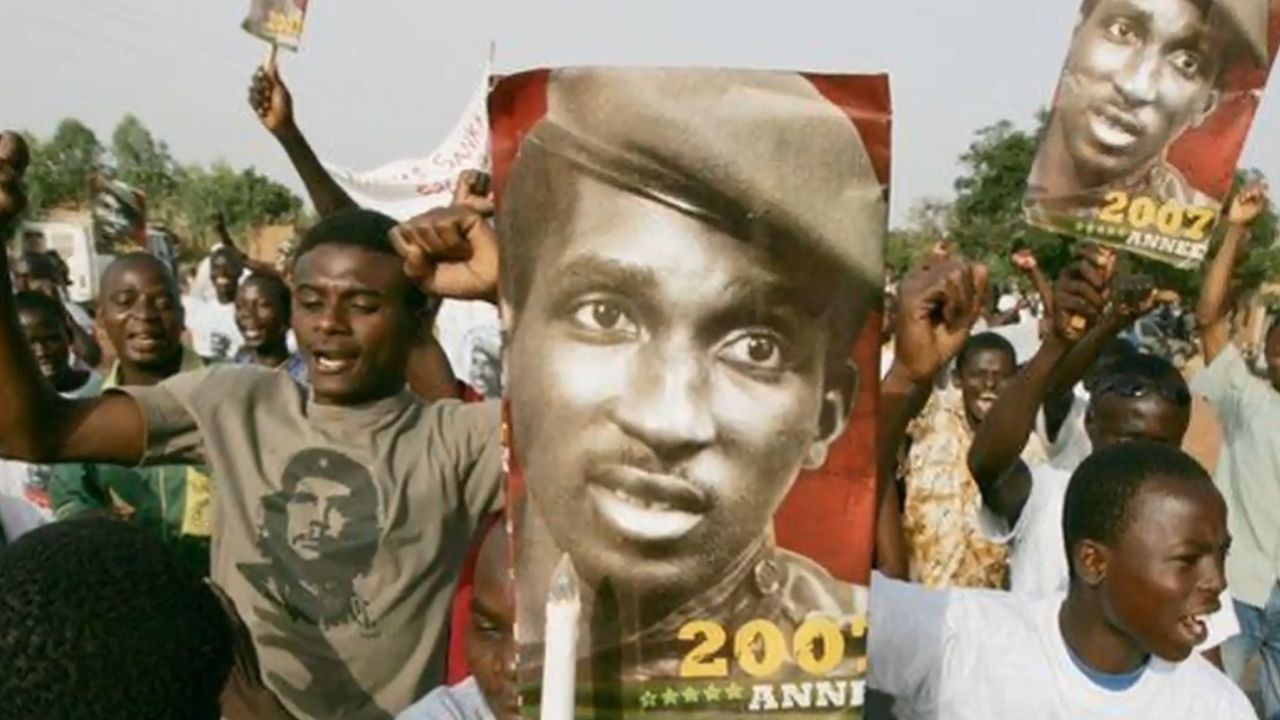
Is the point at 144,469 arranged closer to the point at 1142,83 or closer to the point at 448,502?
the point at 448,502

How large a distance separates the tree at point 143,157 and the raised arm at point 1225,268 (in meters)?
40.9

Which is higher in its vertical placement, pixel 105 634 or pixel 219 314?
pixel 105 634

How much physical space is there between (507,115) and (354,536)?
1040 millimetres

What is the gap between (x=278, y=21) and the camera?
4867 millimetres

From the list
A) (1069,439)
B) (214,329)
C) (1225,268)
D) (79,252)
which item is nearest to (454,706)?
(1069,439)

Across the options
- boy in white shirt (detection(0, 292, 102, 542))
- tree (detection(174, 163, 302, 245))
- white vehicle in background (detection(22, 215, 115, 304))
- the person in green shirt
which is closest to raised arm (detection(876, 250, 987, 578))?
the person in green shirt

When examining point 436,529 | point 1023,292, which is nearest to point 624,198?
point 436,529

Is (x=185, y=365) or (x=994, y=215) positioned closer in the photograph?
(x=185, y=365)

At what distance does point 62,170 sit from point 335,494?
3264 cm

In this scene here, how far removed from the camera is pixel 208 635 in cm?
148

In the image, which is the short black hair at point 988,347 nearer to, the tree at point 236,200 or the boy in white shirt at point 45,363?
the boy in white shirt at point 45,363

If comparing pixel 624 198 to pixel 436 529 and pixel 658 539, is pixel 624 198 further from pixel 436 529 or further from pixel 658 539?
pixel 436 529

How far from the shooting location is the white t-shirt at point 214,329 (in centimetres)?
757

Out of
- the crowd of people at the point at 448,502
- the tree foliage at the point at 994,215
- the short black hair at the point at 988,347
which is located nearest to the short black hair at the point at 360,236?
the crowd of people at the point at 448,502
